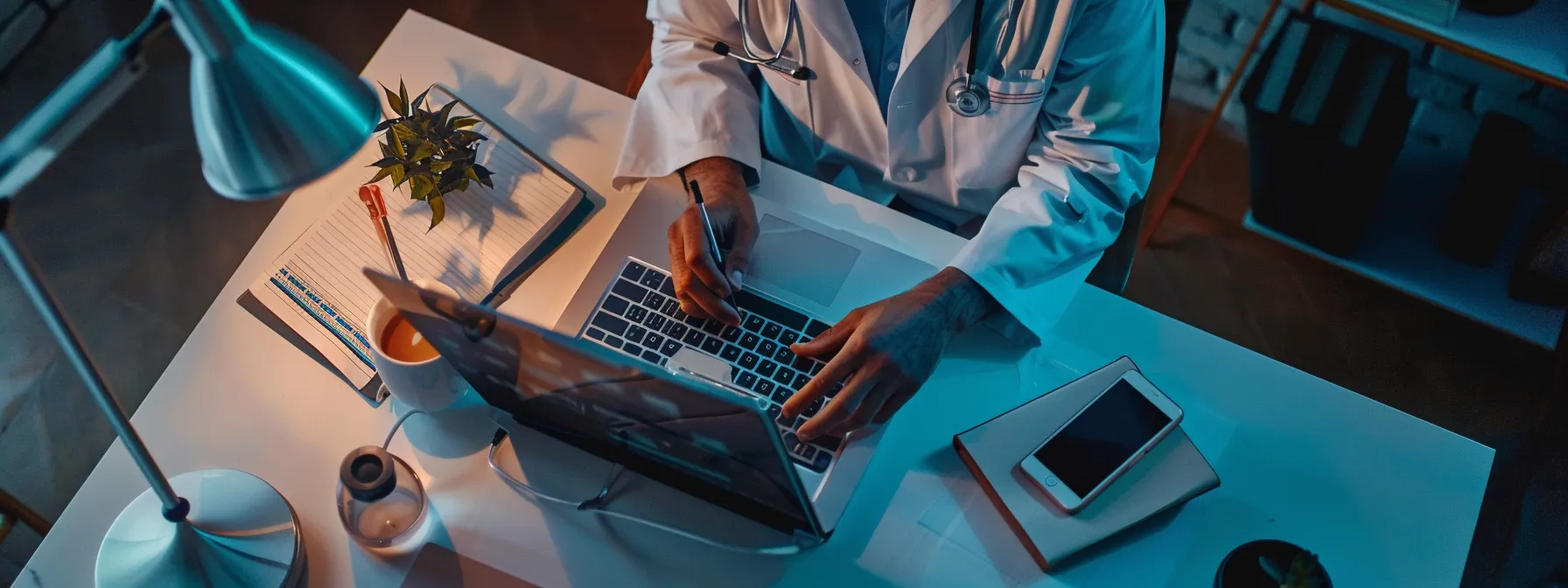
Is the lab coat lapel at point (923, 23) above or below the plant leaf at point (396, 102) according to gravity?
above

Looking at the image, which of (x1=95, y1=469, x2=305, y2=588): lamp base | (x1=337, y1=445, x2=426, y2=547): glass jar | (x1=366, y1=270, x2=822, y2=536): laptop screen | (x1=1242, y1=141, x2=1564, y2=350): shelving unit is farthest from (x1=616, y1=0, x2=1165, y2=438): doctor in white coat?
(x1=1242, y1=141, x2=1564, y2=350): shelving unit

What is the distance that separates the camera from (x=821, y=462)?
1.15m

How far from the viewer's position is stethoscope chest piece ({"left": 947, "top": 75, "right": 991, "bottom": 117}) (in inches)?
54.4

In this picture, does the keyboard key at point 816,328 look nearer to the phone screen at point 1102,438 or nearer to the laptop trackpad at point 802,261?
the laptop trackpad at point 802,261

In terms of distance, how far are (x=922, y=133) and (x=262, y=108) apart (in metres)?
0.92

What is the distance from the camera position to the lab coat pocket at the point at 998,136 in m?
1.37

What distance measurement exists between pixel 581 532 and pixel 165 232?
1671 mm

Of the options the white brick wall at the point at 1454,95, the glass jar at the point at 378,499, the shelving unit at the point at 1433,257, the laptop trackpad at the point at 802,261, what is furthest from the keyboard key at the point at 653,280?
the white brick wall at the point at 1454,95

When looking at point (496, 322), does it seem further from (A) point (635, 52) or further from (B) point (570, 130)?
(A) point (635, 52)

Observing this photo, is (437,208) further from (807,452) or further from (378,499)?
(807,452)

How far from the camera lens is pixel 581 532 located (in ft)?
3.78

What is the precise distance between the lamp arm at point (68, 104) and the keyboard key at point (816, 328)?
72 centimetres

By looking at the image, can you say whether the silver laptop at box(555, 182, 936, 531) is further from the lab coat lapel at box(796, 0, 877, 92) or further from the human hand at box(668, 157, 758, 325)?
the lab coat lapel at box(796, 0, 877, 92)

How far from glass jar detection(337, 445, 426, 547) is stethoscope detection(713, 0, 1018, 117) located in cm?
68
